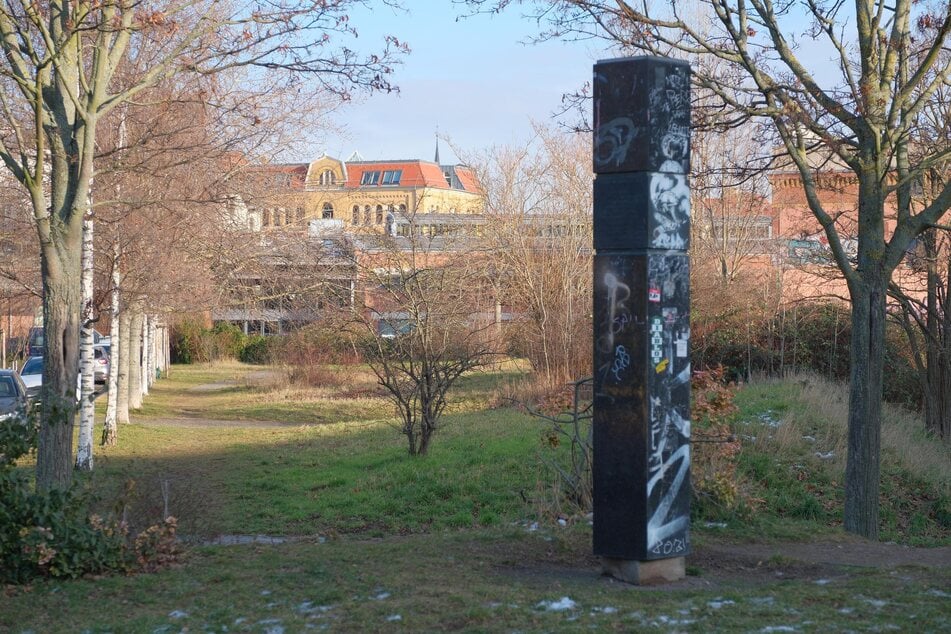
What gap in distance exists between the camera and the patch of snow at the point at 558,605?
Result: 5.55 m

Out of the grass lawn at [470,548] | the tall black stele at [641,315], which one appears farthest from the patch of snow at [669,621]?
the tall black stele at [641,315]

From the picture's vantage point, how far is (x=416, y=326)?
15156mm

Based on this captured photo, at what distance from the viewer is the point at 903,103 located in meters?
9.06

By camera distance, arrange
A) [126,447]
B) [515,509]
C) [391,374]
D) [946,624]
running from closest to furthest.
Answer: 1. [946,624]
2. [515,509]
3. [391,374]
4. [126,447]

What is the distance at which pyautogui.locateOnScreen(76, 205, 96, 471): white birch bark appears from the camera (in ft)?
45.9

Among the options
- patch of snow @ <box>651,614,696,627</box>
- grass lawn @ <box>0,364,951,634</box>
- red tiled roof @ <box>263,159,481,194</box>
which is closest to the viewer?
patch of snow @ <box>651,614,696,627</box>

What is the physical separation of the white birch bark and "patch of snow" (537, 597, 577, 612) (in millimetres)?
9828

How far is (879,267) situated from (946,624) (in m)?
4.51

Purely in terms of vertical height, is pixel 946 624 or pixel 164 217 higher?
pixel 164 217

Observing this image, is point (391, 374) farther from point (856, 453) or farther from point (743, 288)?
point (743, 288)

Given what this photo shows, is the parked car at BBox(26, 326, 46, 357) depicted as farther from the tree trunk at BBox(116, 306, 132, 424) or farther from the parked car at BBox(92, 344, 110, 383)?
the tree trunk at BBox(116, 306, 132, 424)

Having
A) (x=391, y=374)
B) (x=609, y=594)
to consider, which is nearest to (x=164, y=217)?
(x=391, y=374)

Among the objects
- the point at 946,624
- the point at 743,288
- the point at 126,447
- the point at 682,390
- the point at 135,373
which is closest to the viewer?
the point at 946,624

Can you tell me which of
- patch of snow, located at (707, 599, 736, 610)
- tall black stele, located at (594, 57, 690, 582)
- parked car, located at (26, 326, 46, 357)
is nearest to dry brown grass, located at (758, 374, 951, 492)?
tall black stele, located at (594, 57, 690, 582)
